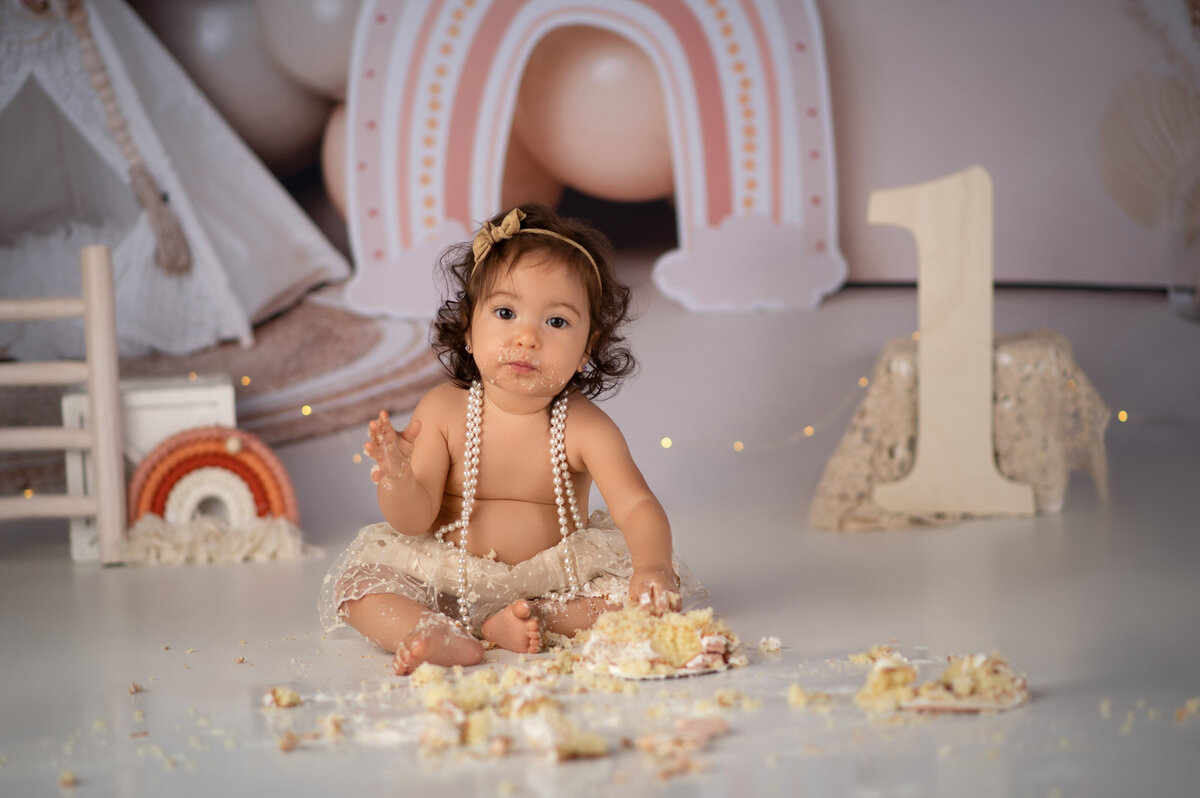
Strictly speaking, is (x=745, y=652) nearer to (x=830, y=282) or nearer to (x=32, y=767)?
(x=32, y=767)

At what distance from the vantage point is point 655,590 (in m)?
1.44

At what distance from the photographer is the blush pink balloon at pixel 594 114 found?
323 cm

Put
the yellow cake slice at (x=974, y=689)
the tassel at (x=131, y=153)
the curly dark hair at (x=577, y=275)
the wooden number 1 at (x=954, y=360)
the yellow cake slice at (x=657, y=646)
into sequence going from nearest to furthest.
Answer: the yellow cake slice at (x=974, y=689)
the yellow cake slice at (x=657, y=646)
the curly dark hair at (x=577, y=275)
the wooden number 1 at (x=954, y=360)
the tassel at (x=131, y=153)

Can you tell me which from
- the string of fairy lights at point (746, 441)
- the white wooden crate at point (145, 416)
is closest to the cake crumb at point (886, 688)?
the white wooden crate at point (145, 416)

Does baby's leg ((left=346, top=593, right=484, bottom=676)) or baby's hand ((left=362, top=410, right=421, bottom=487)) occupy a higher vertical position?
baby's hand ((left=362, top=410, right=421, bottom=487))

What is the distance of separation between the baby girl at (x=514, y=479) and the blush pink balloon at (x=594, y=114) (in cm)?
158

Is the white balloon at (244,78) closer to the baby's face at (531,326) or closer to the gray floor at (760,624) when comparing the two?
the gray floor at (760,624)

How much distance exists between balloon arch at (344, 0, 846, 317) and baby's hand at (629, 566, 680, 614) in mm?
1872

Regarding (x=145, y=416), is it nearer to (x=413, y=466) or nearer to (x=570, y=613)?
(x=413, y=466)

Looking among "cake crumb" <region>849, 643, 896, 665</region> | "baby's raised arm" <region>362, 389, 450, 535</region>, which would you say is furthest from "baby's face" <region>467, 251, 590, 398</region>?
"cake crumb" <region>849, 643, 896, 665</region>

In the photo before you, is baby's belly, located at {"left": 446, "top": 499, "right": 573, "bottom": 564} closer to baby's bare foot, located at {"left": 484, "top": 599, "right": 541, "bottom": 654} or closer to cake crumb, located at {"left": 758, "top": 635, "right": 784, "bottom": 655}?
baby's bare foot, located at {"left": 484, "top": 599, "right": 541, "bottom": 654}

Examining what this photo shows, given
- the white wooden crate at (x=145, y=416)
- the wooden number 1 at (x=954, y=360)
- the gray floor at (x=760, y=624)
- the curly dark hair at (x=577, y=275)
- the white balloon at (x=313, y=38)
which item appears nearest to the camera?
the gray floor at (x=760, y=624)

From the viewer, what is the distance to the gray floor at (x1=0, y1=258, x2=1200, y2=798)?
1100mm

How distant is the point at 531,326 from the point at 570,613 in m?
0.40
